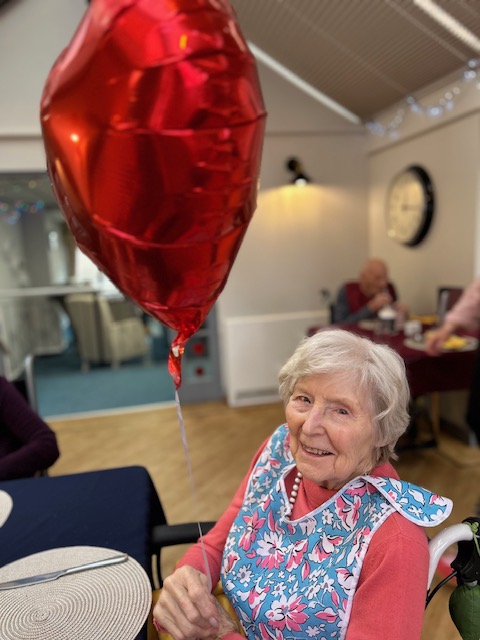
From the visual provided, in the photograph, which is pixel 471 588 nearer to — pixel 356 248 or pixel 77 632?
pixel 77 632

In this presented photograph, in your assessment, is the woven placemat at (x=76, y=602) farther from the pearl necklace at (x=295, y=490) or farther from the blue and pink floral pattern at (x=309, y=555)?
the pearl necklace at (x=295, y=490)

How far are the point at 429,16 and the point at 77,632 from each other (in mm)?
3233

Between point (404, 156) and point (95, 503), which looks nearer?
point (95, 503)

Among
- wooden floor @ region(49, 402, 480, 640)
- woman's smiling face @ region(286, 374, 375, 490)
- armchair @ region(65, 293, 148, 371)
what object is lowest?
wooden floor @ region(49, 402, 480, 640)

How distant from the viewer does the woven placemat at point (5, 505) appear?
1.32m

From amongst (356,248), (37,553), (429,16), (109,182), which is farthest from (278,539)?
(356,248)

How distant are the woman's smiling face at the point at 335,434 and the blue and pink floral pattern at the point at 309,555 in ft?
0.12

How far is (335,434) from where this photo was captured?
0.96m

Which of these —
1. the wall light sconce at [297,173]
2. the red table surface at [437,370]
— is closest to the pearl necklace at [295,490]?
the red table surface at [437,370]

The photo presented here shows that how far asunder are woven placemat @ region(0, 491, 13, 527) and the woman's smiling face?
83 centimetres

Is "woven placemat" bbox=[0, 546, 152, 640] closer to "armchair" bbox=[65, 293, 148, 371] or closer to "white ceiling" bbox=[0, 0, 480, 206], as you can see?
"white ceiling" bbox=[0, 0, 480, 206]

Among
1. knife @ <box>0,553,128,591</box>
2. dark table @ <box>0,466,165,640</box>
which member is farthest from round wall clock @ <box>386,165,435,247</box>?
knife @ <box>0,553,128,591</box>

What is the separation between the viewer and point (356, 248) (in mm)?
4727

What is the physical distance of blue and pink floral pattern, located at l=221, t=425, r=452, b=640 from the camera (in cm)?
89
